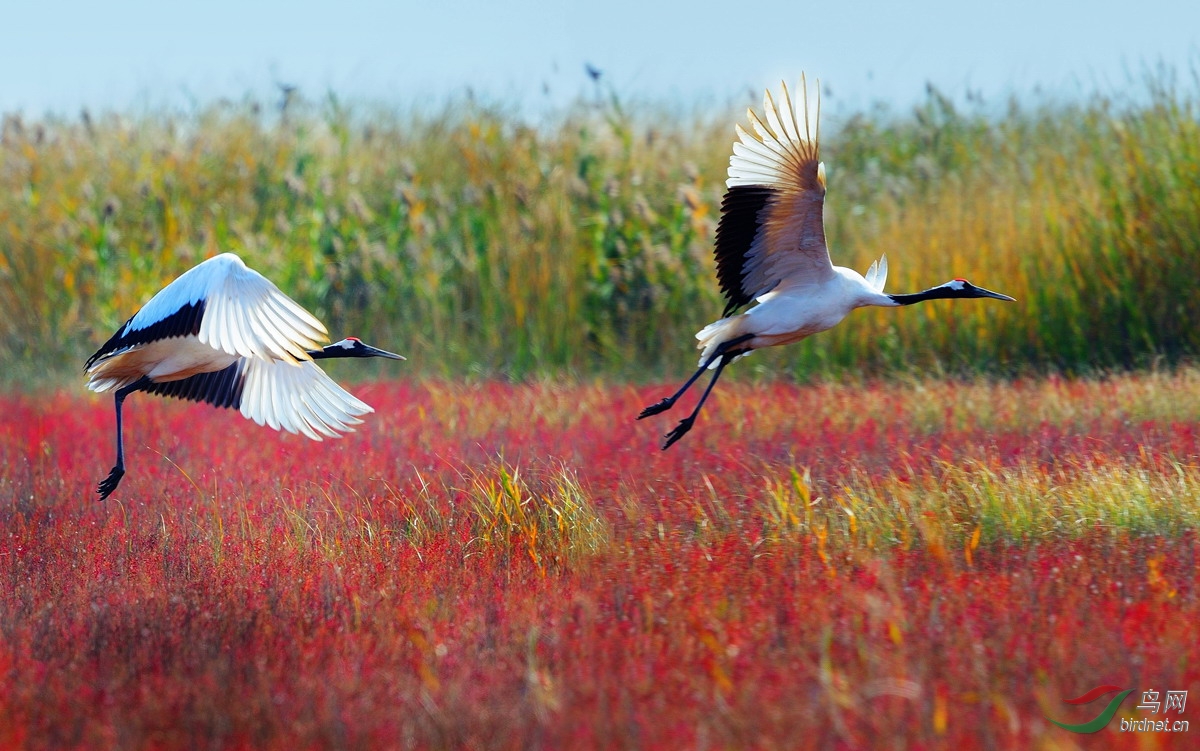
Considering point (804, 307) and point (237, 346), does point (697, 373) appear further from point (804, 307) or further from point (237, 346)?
point (237, 346)

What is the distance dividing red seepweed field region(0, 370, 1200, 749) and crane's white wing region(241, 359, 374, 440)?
0.37 meters

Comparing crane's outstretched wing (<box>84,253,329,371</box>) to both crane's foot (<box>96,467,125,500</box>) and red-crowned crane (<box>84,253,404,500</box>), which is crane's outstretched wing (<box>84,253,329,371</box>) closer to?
red-crowned crane (<box>84,253,404,500</box>)

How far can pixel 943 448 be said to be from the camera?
7.25 metres

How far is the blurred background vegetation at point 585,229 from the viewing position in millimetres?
10883

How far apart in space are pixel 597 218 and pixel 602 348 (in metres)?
1.17

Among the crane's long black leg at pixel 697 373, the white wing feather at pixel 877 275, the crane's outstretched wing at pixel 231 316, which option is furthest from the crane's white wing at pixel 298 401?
the white wing feather at pixel 877 275

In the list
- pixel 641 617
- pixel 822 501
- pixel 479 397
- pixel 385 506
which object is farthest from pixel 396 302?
pixel 641 617

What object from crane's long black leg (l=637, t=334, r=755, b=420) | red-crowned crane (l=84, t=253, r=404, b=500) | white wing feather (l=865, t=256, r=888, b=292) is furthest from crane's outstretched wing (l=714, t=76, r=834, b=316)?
red-crowned crane (l=84, t=253, r=404, b=500)

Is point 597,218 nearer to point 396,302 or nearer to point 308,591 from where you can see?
point 396,302

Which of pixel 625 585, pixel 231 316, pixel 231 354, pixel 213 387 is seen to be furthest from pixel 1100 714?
pixel 213 387

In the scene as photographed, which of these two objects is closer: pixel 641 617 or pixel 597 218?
pixel 641 617

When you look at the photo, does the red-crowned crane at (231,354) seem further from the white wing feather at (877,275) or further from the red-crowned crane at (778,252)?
the white wing feather at (877,275)

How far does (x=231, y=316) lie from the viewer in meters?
6.03

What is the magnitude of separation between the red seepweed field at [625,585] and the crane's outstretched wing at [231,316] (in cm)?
Result: 89
